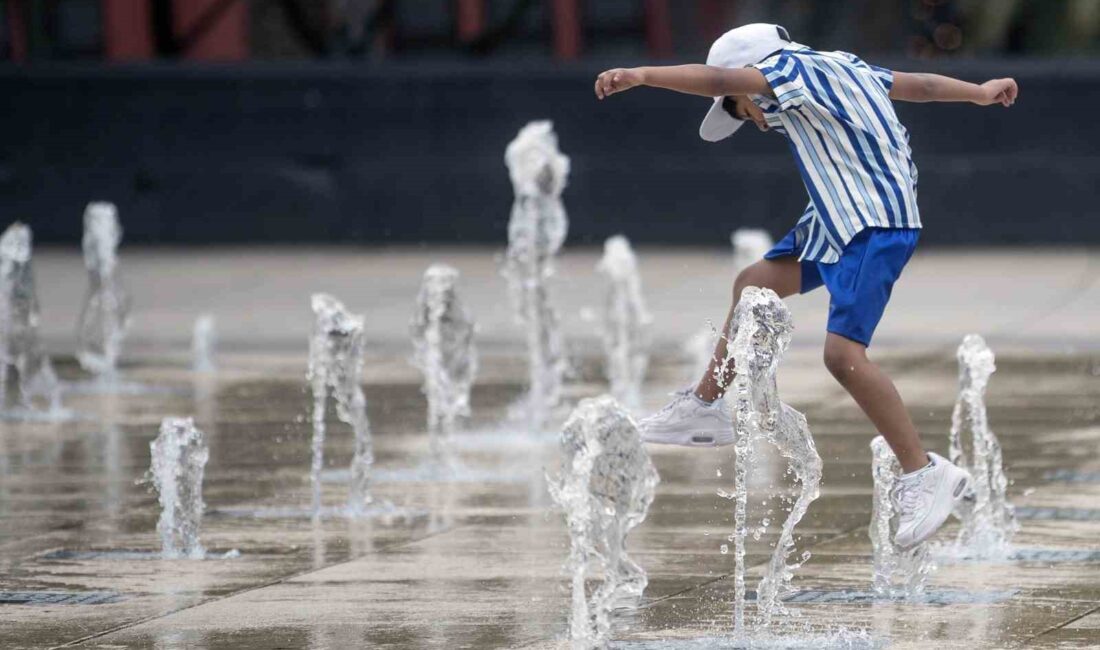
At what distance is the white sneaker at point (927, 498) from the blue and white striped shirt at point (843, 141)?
0.64m

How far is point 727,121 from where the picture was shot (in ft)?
20.9

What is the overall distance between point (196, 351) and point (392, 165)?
696 cm

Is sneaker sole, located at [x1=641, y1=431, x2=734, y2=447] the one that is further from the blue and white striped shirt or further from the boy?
the blue and white striped shirt

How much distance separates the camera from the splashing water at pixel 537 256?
32.8ft

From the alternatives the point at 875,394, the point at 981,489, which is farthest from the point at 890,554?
the point at 981,489

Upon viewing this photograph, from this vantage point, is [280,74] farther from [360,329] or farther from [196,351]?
[360,329]

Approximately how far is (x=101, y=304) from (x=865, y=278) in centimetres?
703

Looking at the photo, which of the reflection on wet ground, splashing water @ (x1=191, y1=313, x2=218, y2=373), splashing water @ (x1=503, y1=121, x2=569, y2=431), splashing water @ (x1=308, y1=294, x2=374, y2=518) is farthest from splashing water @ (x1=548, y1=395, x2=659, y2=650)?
splashing water @ (x1=191, y1=313, x2=218, y2=373)

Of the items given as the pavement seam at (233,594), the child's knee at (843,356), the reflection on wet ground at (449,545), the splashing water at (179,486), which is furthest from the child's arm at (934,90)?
the splashing water at (179,486)

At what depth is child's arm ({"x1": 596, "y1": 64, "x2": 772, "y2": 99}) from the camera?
5582 millimetres

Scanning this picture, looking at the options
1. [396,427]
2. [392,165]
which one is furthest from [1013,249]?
[396,427]

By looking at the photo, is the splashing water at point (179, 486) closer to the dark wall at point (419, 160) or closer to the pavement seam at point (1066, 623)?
the pavement seam at point (1066, 623)

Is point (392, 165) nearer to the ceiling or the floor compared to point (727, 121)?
nearer to the ceiling

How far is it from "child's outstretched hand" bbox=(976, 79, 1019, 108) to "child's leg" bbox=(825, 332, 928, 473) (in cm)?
90
